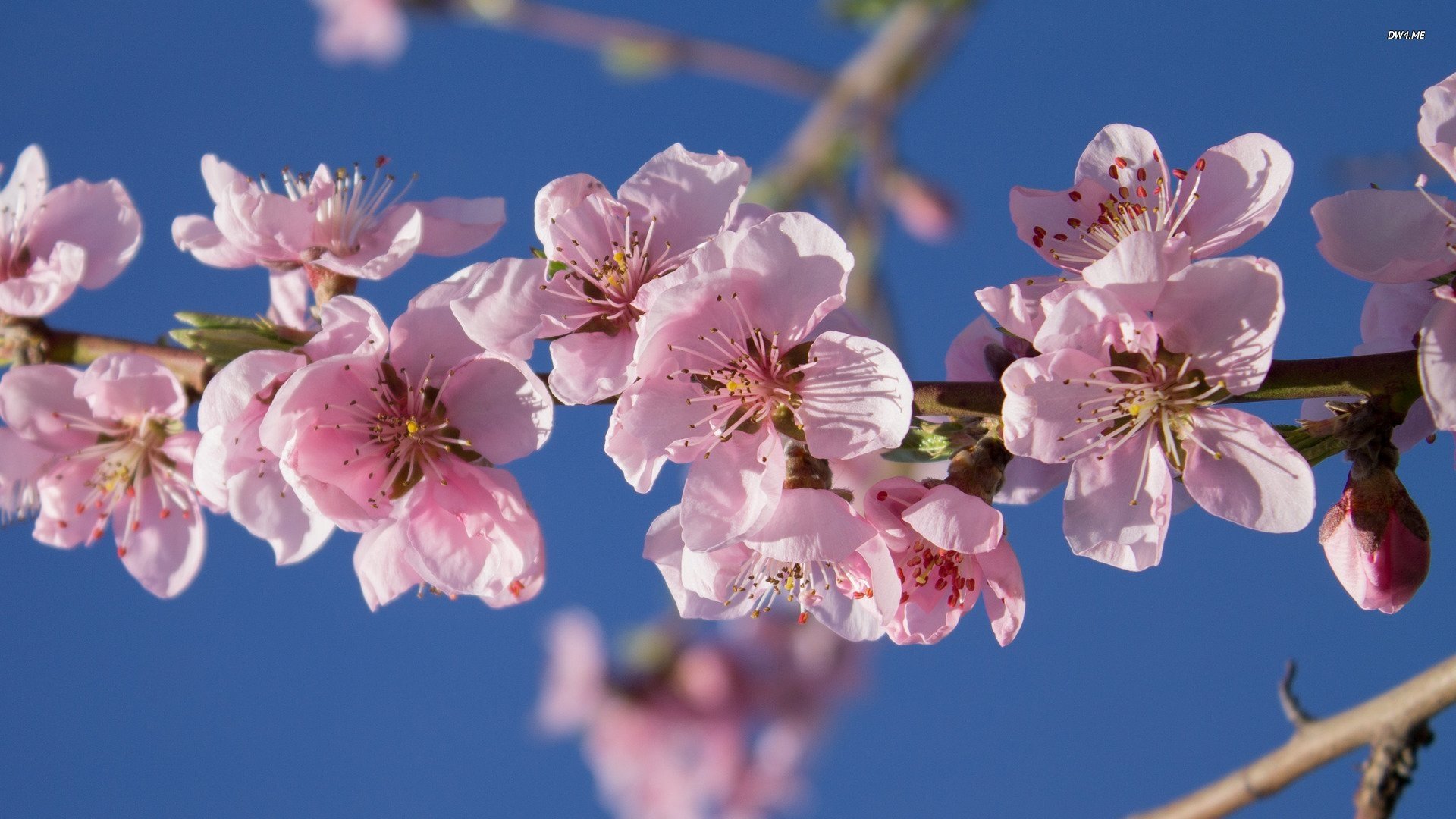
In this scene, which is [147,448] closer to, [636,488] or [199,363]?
[199,363]

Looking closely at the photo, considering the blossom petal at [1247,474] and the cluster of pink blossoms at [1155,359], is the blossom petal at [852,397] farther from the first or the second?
the blossom petal at [1247,474]

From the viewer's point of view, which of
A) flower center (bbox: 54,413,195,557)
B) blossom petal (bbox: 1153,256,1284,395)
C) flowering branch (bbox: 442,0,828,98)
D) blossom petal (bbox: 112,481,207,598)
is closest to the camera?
blossom petal (bbox: 1153,256,1284,395)

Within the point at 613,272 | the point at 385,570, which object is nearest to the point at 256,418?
the point at 385,570

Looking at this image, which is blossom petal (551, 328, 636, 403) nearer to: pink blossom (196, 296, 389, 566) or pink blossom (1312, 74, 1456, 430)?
pink blossom (196, 296, 389, 566)

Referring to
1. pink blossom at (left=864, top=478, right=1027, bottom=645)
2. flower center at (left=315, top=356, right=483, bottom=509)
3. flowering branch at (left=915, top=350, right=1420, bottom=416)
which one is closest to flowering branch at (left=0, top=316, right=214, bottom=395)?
flower center at (left=315, top=356, right=483, bottom=509)

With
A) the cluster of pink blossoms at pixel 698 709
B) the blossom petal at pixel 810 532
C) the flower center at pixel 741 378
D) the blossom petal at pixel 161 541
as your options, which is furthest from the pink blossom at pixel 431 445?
the cluster of pink blossoms at pixel 698 709

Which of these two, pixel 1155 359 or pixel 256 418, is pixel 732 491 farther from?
pixel 256 418

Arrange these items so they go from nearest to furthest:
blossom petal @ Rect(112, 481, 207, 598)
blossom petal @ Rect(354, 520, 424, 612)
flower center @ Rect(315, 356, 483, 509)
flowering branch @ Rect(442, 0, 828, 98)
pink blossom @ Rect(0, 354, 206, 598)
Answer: flower center @ Rect(315, 356, 483, 509), blossom petal @ Rect(354, 520, 424, 612), pink blossom @ Rect(0, 354, 206, 598), blossom petal @ Rect(112, 481, 207, 598), flowering branch @ Rect(442, 0, 828, 98)
